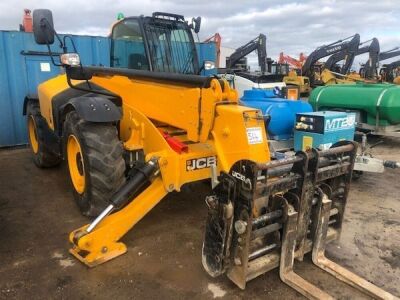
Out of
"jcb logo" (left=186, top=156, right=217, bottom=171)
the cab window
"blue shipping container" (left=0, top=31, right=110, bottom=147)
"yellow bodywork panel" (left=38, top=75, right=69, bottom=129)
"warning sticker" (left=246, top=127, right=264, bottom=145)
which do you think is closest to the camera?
"warning sticker" (left=246, top=127, right=264, bottom=145)

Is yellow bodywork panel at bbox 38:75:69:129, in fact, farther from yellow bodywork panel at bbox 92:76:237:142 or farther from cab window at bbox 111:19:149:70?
yellow bodywork panel at bbox 92:76:237:142

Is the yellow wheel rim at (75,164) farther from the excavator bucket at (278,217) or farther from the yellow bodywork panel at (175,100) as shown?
the excavator bucket at (278,217)

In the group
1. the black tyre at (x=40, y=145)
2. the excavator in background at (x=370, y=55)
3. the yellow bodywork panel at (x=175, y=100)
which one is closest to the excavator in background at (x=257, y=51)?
the excavator in background at (x=370, y=55)

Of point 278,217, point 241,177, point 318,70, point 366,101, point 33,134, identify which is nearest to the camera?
point 241,177

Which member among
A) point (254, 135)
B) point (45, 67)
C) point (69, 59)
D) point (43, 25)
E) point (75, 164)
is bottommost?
point (75, 164)

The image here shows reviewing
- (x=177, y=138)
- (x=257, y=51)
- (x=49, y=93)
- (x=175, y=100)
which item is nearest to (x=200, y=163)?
(x=177, y=138)

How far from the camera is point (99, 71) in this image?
4414 millimetres

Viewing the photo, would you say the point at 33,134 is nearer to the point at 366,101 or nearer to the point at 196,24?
the point at 196,24

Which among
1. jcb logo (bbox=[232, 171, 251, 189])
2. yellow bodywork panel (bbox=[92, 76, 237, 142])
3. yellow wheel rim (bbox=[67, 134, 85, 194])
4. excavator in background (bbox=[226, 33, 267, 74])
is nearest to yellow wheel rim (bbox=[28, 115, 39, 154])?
yellow wheel rim (bbox=[67, 134, 85, 194])

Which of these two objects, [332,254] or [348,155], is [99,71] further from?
[332,254]

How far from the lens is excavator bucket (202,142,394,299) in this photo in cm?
252

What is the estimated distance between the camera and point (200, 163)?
3.38 metres

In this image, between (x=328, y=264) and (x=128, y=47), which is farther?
(x=128, y=47)

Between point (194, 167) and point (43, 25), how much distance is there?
1883mm
